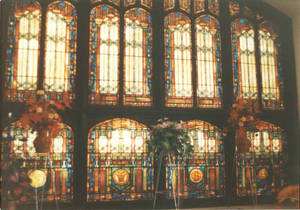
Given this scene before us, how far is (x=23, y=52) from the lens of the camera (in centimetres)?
520

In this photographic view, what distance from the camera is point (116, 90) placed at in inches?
214

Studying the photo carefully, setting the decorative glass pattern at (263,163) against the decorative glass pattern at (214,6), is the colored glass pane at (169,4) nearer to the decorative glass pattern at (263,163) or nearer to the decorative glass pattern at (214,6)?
the decorative glass pattern at (214,6)

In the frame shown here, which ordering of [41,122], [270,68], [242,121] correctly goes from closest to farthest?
[41,122]
[242,121]
[270,68]

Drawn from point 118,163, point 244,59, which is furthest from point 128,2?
point 118,163

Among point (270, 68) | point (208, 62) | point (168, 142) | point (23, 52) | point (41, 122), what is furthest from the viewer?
point (270, 68)

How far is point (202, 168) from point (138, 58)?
230cm

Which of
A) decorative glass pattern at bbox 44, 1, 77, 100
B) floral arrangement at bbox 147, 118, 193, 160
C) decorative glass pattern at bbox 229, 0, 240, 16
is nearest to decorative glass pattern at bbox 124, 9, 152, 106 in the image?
floral arrangement at bbox 147, 118, 193, 160

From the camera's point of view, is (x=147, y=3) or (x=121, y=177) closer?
(x=121, y=177)

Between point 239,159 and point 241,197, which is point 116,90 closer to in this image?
point 239,159

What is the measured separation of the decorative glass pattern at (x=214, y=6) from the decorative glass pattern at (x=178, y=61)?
0.55m

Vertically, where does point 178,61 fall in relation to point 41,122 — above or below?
above

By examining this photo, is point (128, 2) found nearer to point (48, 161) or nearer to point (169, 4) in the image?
point (169, 4)


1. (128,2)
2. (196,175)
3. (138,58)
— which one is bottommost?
(196,175)

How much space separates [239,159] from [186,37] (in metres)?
2.48
